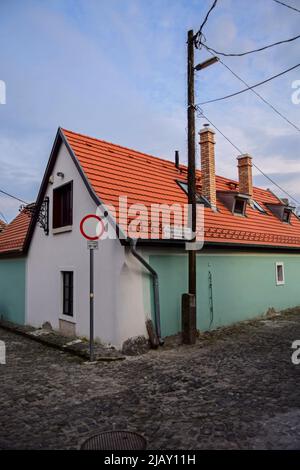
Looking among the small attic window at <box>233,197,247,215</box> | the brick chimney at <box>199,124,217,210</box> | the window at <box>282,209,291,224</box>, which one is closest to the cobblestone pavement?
the brick chimney at <box>199,124,217,210</box>

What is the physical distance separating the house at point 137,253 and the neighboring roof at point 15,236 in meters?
0.80

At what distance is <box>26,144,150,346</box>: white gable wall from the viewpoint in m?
8.32

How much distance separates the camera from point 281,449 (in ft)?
12.6

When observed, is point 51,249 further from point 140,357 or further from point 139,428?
point 139,428

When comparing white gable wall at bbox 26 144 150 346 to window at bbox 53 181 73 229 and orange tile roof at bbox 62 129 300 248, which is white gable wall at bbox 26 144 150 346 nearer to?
window at bbox 53 181 73 229

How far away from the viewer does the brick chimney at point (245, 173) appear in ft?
52.9

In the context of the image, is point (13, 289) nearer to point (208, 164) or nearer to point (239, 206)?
point (208, 164)

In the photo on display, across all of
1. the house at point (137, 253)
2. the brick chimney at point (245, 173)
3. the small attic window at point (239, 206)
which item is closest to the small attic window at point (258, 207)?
the brick chimney at point (245, 173)

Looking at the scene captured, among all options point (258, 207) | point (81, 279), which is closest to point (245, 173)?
point (258, 207)

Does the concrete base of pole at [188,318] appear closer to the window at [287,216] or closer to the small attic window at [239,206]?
the small attic window at [239,206]

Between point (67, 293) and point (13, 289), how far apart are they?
420 cm

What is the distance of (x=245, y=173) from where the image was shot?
16281 mm
